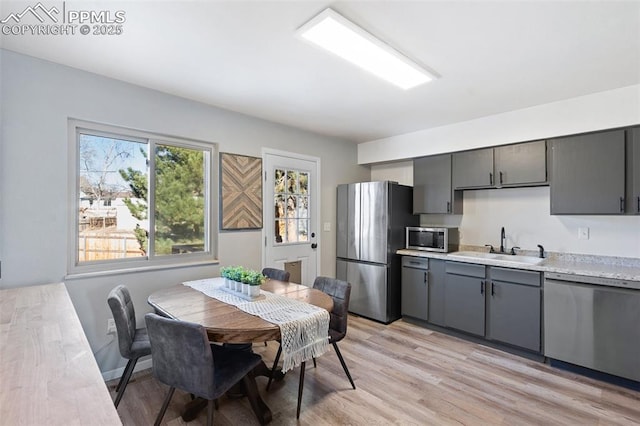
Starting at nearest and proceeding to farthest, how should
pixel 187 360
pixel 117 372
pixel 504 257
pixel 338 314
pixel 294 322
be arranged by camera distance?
1. pixel 187 360
2. pixel 294 322
3. pixel 338 314
4. pixel 117 372
5. pixel 504 257

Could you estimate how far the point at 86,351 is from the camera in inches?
47.9

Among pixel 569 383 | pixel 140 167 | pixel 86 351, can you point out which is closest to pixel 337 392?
pixel 86 351

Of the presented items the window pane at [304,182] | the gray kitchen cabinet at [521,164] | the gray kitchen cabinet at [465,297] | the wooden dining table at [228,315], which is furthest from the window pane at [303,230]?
the gray kitchen cabinet at [521,164]

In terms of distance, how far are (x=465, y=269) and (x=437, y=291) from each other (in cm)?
45

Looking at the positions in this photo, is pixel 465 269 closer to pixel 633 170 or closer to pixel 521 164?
pixel 521 164

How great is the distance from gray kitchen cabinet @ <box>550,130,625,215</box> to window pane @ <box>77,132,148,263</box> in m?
3.98

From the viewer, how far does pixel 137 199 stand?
283 centimetres

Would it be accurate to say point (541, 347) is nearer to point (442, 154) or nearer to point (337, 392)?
point (337, 392)

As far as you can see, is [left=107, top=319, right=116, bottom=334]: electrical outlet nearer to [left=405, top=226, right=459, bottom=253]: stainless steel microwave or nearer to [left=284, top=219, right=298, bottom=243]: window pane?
[left=284, top=219, right=298, bottom=243]: window pane

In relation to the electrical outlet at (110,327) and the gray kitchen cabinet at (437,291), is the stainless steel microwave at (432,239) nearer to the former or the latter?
the gray kitchen cabinet at (437,291)

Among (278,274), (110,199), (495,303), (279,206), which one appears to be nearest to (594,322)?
(495,303)

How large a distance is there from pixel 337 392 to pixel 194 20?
8.92 feet

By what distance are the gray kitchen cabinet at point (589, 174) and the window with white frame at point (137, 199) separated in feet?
11.4

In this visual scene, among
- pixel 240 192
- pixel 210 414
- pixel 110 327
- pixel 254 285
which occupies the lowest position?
pixel 210 414
